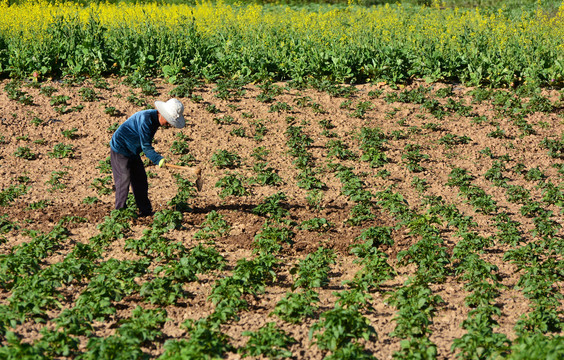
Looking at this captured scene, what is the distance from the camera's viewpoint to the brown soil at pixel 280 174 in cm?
624

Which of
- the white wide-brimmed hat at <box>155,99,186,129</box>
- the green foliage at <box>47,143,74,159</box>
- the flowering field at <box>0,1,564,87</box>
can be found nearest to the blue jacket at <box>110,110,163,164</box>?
the white wide-brimmed hat at <box>155,99,186,129</box>

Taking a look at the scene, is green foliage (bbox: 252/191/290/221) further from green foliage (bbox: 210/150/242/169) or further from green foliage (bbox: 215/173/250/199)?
green foliage (bbox: 210/150/242/169)

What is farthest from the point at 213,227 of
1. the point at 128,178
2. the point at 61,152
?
the point at 61,152

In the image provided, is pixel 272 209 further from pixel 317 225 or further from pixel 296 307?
pixel 296 307

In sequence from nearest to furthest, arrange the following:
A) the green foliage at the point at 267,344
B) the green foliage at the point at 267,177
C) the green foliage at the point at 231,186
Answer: the green foliage at the point at 267,344
the green foliage at the point at 231,186
the green foliage at the point at 267,177

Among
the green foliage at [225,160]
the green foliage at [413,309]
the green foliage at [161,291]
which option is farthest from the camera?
the green foliage at [225,160]

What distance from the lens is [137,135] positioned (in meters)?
7.77

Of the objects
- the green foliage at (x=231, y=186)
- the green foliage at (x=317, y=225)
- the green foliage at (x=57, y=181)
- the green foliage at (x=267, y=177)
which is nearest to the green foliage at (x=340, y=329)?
the green foliage at (x=317, y=225)

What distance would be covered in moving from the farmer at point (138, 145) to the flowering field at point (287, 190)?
36 cm

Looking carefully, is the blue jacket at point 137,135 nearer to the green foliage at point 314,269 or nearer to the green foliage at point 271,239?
the green foliage at point 271,239

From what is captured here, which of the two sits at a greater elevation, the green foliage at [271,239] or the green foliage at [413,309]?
the green foliage at [271,239]

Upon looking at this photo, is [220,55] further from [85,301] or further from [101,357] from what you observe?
[101,357]

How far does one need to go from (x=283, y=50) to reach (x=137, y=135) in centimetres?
566

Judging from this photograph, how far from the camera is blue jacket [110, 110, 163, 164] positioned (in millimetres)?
7590
